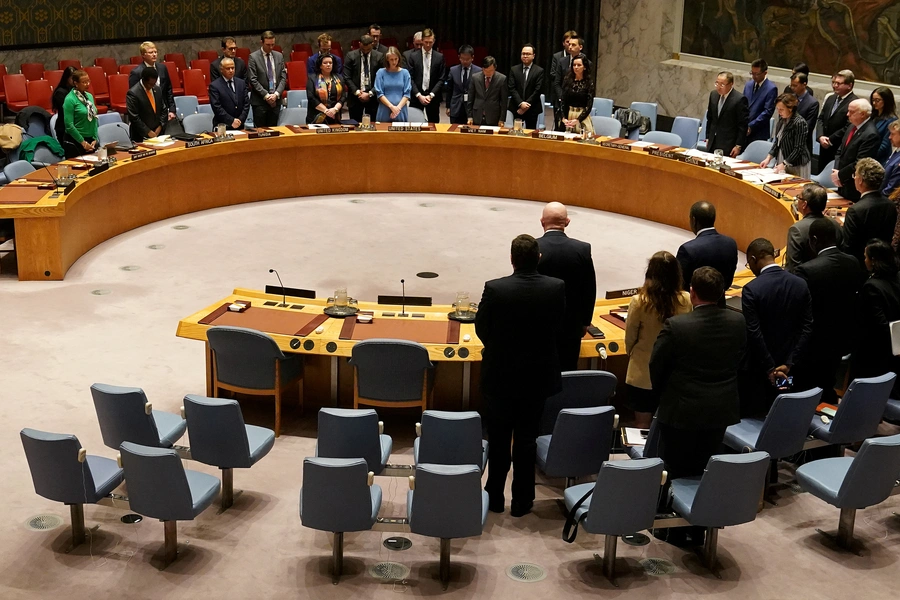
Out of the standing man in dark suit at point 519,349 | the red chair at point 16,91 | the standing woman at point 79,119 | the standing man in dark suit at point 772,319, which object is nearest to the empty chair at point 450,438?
the standing man in dark suit at point 519,349

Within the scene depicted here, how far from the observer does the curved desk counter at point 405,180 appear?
1034 cm

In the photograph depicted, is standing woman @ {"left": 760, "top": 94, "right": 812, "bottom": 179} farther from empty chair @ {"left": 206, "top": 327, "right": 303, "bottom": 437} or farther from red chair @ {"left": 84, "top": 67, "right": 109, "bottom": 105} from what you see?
red chair @ {"left": 84, "top": 67, "right": 109, "bottom": 105}

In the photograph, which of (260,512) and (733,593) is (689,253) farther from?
(260,512)

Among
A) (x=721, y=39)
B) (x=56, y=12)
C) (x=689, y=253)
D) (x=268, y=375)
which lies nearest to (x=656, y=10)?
(x=721, y=39)

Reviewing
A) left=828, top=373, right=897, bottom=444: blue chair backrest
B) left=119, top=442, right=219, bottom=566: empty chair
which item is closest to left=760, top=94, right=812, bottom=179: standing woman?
left=828, top=373, right=897, bottom=444: blue chair backrest

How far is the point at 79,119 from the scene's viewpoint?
10.9m

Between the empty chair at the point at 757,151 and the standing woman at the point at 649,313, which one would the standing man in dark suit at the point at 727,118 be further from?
the standing woman at the point at 649,313

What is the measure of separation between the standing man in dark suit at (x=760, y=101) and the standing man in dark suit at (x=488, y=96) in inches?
113

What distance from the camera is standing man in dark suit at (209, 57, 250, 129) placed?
40.5 ft

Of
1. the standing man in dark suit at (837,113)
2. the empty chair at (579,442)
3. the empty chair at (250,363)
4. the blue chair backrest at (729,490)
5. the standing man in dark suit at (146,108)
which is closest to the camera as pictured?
the blue chair backrest at (729,490)

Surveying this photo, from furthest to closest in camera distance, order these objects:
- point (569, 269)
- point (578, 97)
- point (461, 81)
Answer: point (461, 81) < point (578, 97) < point (569, 269)

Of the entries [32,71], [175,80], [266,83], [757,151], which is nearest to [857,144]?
[757,151]

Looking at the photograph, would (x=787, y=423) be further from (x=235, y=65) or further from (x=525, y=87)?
(x=235, y=65)

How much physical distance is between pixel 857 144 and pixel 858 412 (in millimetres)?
4065
